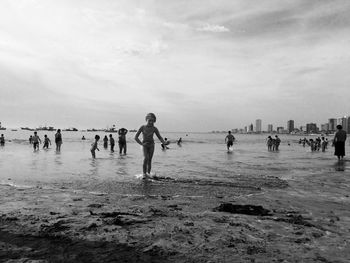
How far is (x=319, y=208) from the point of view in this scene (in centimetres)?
588

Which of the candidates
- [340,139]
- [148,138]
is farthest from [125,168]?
[340,139]

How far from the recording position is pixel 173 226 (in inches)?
172

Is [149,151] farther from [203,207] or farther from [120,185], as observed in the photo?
[203,207]

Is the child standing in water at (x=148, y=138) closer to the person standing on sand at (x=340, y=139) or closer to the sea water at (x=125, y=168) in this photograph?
the sea water at (x=125, y=168)

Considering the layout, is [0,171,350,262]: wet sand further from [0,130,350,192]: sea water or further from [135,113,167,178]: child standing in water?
[135,113,167,178]: child standing in water

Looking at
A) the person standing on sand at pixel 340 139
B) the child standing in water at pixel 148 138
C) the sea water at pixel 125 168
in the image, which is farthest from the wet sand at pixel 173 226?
the person standing on sand at pixel 340 139

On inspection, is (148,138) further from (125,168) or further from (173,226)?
(173,226)

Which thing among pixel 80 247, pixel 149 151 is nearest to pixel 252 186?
pixel 149 151

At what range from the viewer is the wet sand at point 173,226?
11.1 feet

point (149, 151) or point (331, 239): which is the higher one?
point (149, 151)

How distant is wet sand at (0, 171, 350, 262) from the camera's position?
3.40 metres

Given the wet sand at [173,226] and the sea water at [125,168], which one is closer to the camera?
the wet sand at [173,226]

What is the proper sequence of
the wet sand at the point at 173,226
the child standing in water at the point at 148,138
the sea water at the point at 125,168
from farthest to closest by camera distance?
the child standing in water at the point at 148,138 → the sea water at the point at 125,168 → the wet sand at the point at 173,226

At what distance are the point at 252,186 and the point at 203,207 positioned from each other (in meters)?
3.16
